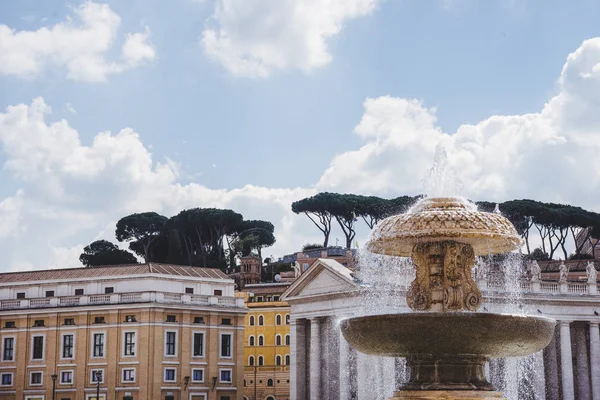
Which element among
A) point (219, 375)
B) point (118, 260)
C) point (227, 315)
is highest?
point (118, 260)

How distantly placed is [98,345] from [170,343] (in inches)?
207

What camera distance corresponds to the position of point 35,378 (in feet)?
227

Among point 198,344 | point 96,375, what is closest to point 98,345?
point 96,375

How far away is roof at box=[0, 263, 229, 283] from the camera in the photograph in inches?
2795

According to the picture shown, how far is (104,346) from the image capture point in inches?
2697

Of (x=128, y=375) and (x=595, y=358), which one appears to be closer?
(x=595, y=358)

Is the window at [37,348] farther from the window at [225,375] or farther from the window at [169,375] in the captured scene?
the window at [225,375]

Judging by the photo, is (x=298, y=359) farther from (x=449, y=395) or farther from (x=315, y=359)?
(x=449, y=395)

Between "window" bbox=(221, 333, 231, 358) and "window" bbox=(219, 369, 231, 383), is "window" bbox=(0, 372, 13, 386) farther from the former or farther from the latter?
"window" bbox=(221, 333, 231, 358)

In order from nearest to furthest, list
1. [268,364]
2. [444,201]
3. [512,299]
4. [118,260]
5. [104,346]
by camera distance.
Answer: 1. [444,201]
2. [512,299]
3. [104,346]
4. [268,364]
5. [118,260]

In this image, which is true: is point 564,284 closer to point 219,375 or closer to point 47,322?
point 219,375

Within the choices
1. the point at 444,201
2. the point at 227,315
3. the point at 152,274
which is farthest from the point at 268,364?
the point at 444,201

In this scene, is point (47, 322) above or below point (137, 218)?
below

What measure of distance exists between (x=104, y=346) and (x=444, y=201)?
172 ft
